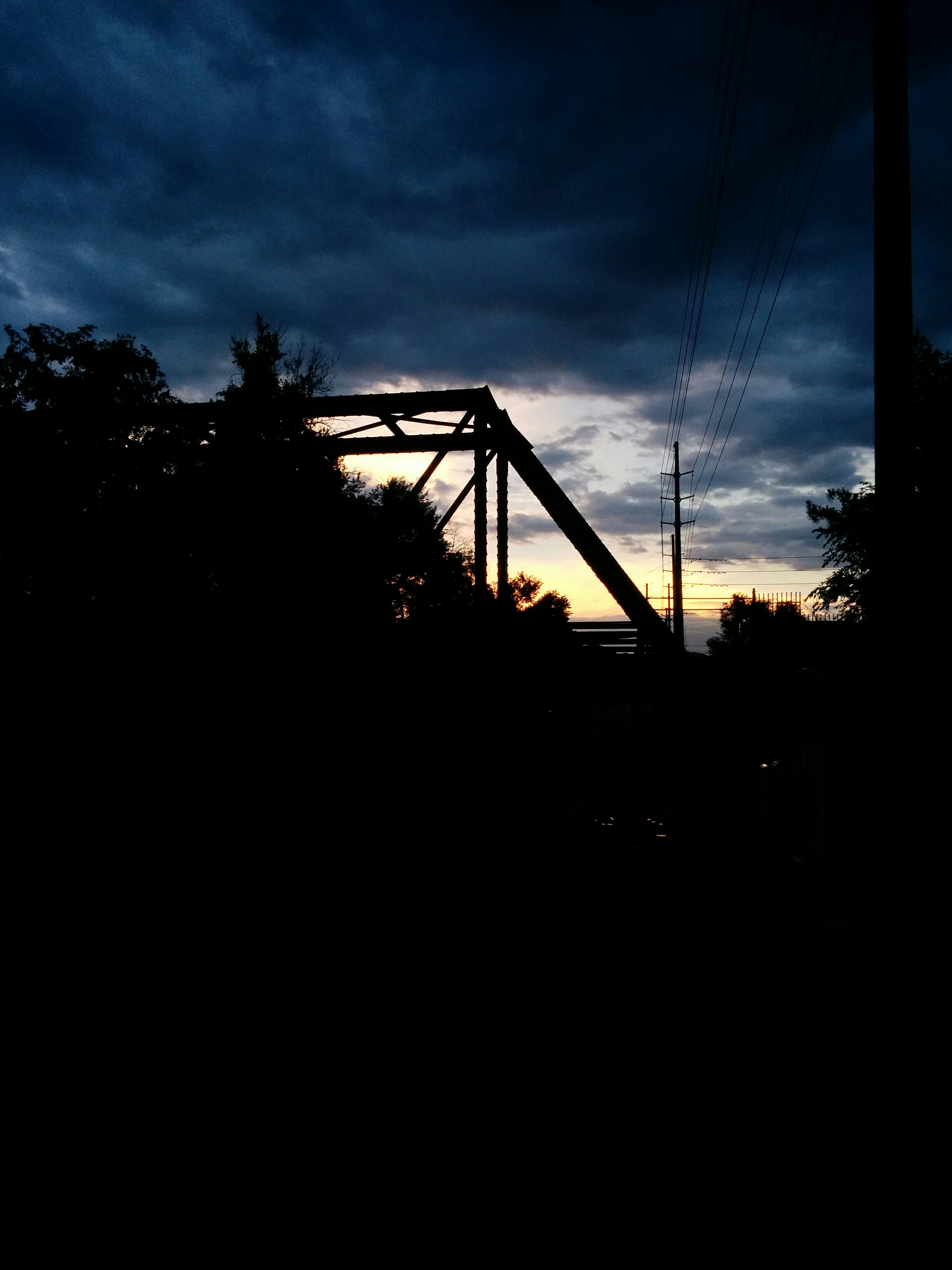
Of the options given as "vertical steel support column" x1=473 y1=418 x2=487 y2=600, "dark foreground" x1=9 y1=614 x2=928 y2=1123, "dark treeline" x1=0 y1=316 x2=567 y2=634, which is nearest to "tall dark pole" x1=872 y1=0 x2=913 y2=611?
"dark foreground" x1=9 y1=614 x2=928 y2=1123

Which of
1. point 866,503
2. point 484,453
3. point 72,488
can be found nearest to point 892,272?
point 484,453

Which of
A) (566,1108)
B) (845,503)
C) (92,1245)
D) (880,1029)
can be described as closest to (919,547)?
(880,1029)

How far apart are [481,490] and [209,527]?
361 centimetres

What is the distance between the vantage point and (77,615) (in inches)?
261

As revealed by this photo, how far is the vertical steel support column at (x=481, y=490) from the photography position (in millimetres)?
9237

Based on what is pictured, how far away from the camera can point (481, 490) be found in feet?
30.8

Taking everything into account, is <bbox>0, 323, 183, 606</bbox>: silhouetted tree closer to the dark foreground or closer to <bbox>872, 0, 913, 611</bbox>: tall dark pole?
the dark foreground

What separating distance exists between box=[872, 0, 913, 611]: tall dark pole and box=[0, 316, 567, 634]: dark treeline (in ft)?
9.44

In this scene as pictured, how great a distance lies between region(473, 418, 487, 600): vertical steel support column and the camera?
924cm

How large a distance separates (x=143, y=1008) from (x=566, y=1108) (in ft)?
9.29

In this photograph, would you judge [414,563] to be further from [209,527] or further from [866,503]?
[866,503]

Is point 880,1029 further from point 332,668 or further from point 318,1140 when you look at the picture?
point 332,668

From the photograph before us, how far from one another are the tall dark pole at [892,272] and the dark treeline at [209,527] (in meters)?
2.88

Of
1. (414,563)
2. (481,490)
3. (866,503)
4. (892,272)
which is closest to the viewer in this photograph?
(892,272)
